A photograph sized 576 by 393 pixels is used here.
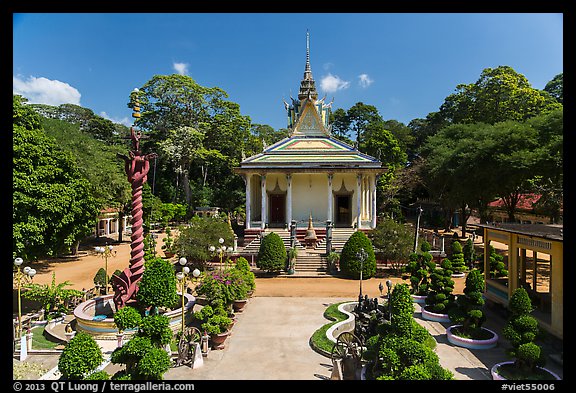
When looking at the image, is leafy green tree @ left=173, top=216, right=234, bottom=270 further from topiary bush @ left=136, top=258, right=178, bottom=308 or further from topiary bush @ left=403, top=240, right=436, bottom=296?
topiary bush @ left=403, top=240, right=436, bottom=296

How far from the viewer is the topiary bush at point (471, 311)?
1148 cm

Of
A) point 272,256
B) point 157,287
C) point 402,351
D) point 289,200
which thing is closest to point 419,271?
point 272,256

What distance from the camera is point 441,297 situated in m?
13.8

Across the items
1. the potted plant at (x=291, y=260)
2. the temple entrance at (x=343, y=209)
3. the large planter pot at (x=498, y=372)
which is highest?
the temple entrance at (x=343, y=209)

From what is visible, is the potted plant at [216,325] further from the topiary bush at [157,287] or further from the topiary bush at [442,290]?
the topiary bush at [442,290]

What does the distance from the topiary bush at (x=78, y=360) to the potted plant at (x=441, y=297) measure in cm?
1148

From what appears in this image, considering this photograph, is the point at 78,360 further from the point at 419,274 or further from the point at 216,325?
the point at 419,274

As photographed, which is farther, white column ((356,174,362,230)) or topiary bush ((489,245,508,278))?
white column ((356,174,362,230))

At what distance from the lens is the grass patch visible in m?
10.9

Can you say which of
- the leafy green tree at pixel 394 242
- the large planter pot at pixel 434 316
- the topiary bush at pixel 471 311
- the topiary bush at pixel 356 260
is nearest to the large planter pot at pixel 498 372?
the topiary bush at pixel 471 311

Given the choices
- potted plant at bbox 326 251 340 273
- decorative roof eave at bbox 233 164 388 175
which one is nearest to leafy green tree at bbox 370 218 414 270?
potted plant at bbox 326 251 340 273

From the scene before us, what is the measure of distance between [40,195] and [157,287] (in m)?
9.29

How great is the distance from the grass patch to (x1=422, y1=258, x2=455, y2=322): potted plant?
329cm
